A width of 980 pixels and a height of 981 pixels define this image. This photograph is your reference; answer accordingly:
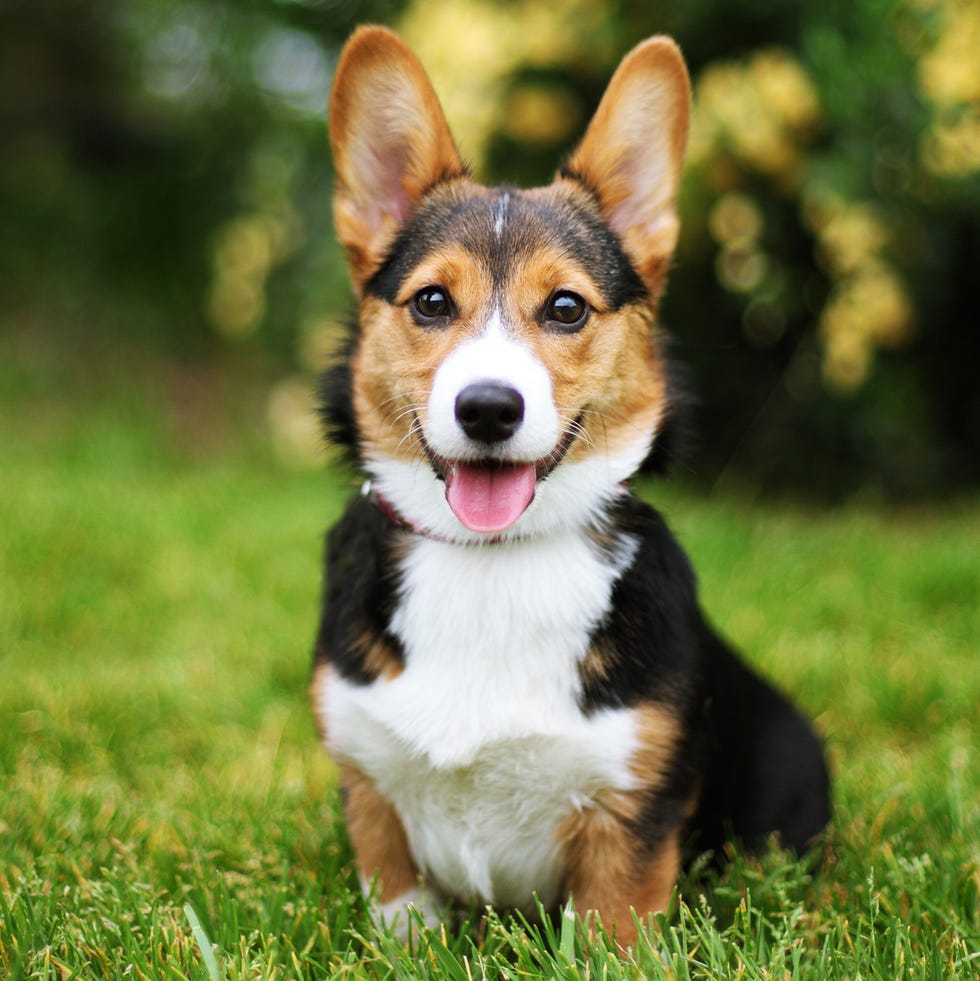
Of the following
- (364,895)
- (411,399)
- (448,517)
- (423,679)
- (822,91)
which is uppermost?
(822,91)

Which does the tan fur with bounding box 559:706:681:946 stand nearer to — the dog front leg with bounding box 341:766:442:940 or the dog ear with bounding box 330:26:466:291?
the dog front leg with bounding box 341:766:442:940

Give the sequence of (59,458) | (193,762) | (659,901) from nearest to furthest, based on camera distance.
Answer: (659,901)
(193,762)
(59,458)

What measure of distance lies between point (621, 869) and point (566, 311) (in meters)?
1.15

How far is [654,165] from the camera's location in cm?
269

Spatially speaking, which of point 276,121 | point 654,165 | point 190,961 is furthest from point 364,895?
point 276,121

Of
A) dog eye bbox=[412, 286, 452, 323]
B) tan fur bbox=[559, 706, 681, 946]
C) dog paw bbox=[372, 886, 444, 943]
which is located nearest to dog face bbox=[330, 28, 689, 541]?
dog eye bbox=[412, 286, 452, 323]

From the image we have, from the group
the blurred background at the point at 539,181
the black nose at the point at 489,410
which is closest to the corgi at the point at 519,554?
the black nose at the point at 489,410

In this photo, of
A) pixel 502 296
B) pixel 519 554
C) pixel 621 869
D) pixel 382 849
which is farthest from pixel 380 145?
pixel 621 869

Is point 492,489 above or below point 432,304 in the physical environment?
below

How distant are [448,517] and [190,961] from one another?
983 millimetres

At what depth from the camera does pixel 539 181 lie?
19.6 feet

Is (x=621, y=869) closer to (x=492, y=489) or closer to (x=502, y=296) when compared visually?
(x=492, y=489)

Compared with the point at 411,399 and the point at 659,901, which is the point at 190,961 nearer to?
the point at 659,901

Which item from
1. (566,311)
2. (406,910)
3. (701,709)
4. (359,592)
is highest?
(566,311)
